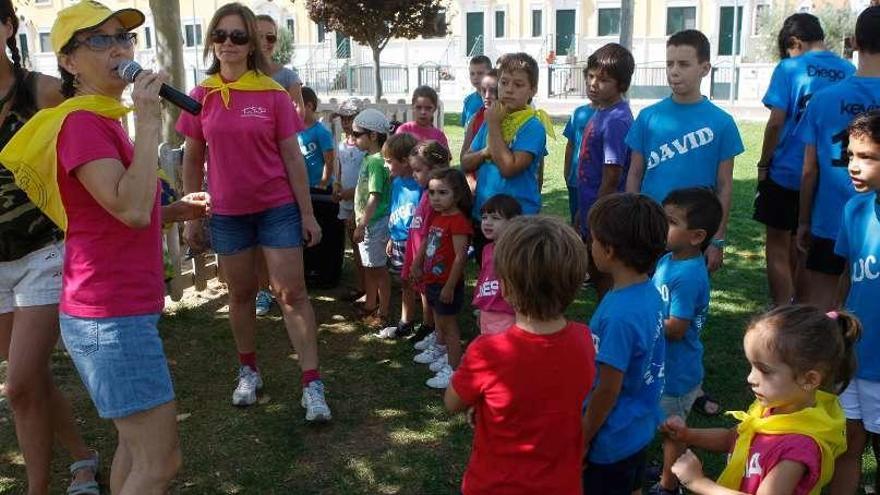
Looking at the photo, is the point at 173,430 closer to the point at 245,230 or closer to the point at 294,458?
the point at 294,458

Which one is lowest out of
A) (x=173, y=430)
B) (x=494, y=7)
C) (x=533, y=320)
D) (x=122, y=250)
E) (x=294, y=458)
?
(x=294, y=458)

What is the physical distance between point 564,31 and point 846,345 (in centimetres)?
3827

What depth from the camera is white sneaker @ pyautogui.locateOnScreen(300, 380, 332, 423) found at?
422cm

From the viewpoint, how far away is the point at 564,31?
3866 centimetres

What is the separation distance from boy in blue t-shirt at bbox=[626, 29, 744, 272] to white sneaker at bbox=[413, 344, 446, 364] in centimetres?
169

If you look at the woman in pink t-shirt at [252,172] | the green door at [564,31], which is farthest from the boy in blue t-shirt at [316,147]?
the green door at [564,31]

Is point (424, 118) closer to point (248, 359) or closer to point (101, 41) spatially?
point (248, 359)

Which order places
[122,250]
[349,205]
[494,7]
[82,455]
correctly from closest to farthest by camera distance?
[122,250] < [82,455] < [349,205] < [494,7]

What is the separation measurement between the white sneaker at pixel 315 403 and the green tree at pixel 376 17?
1597cm

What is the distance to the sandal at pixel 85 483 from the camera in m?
3.55

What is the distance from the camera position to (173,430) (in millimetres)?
2709

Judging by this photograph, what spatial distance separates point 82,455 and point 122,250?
5.12ft

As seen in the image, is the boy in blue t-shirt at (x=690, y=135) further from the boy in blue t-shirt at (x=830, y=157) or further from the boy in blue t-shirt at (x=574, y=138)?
the boy in blue t-shirt at (x=574, y=138)

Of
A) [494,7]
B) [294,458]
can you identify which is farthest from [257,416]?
[494,7]
